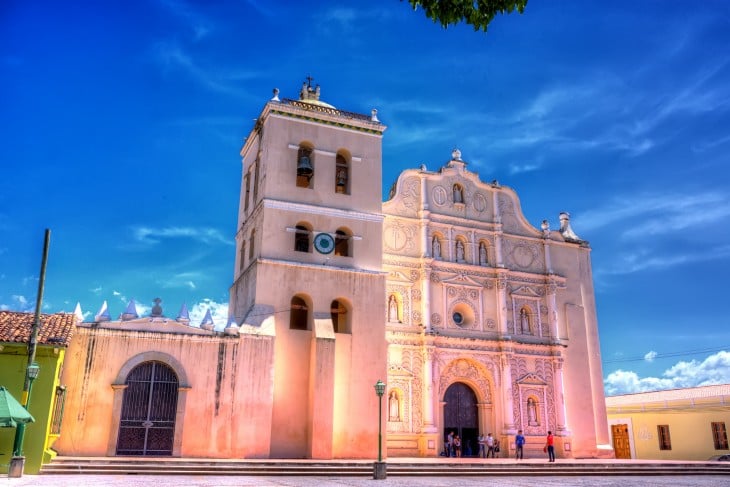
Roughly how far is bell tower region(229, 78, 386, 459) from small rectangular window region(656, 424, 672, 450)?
61.9 feet

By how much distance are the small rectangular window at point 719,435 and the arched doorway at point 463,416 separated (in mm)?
12798

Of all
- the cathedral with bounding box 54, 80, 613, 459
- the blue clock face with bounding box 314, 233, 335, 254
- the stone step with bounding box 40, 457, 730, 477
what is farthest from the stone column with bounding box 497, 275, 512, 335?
the blue clock face with bounding box 314, 233, 335, 254

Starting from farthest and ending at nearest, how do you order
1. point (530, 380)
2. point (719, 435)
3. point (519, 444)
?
point (719, 435), point (530, 380), point (519, 444)

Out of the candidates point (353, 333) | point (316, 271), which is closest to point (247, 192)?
point (316, 271)

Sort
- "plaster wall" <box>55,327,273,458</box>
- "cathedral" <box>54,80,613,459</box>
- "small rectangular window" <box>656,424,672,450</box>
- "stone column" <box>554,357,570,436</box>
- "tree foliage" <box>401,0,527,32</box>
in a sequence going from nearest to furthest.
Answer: "tree foliage" <box>401,0,527,32</box>, "plaster wall" <box>55,327,273,458</box>, "cathedral" <box>54,80,613,459</box>, "stone column" <box>554,357,570,436</box>, "small rectangular window" <box>656,424,672,450</box>

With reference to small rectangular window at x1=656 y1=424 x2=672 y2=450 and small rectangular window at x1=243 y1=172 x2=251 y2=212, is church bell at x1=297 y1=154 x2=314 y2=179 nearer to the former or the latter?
small rectangular window at x1=243 y1=172 x2=251 y2=212

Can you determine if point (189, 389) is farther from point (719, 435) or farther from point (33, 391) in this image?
point (719, 435)

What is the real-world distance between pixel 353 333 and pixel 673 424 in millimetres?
19877

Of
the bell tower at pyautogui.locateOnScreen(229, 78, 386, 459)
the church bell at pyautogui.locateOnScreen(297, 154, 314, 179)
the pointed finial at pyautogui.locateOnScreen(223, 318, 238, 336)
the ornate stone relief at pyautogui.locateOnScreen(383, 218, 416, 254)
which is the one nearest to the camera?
the pointed finial at pyautogui.locateOnScreen(223, 318, 238, 336)

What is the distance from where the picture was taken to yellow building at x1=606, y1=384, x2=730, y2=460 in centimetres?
3119

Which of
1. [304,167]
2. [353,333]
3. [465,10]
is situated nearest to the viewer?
[465,10]

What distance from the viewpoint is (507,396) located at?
27.0 meters

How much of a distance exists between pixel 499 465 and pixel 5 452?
1407 centimetres

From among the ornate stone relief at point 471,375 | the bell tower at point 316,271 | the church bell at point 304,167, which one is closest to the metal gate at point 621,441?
the ornate stone relief at point 471,375
